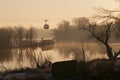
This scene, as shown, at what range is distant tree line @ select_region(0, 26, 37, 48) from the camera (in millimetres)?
105306

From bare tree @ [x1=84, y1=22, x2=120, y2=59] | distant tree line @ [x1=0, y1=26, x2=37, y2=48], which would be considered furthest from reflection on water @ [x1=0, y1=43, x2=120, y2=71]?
distant tree line @ [x1=0, y1=26, x2=37, y2=48]

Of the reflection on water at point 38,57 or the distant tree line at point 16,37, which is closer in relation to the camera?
the reflection on water at point 38,57

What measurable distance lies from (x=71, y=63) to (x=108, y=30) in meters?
14.2

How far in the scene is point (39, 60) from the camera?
101 feet

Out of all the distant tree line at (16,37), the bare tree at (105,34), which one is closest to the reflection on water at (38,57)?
the bare tree at (105,34)

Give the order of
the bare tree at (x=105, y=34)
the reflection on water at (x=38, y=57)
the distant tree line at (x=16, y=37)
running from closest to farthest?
the bare tree at (x=105, y=34), the reflection on water at (x=38, y=57), the distant tree line at (x=16, y=37)

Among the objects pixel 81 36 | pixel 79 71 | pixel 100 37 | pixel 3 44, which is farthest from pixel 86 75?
pixel 81 36

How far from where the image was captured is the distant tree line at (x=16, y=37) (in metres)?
105

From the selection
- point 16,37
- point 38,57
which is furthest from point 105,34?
point 16,37

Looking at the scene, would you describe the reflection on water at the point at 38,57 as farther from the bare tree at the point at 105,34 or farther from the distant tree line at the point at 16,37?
the distant tree line at the point at 16,37

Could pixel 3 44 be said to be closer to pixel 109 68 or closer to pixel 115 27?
pixel 115 27

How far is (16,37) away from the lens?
129m

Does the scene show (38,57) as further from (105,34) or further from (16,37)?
(16,37)

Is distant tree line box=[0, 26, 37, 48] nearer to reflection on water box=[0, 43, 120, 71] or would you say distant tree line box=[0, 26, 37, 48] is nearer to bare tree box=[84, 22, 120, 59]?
reflection on water box=[0, 43, 120, 71]
